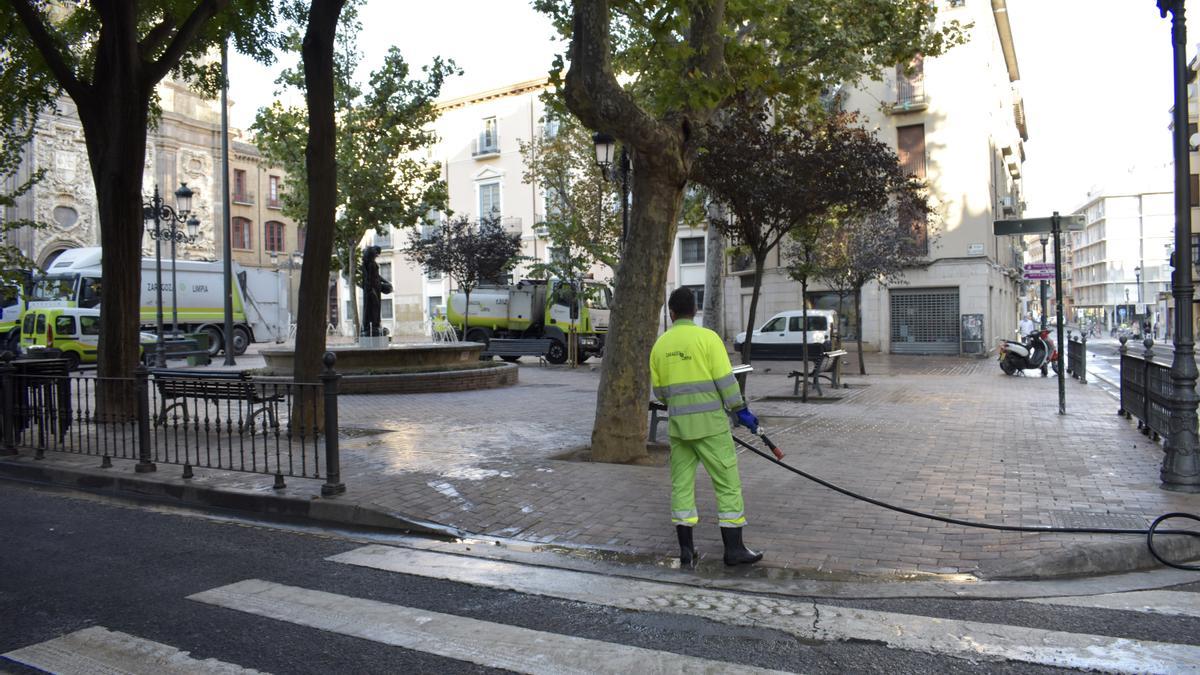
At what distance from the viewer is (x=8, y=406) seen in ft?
28.1

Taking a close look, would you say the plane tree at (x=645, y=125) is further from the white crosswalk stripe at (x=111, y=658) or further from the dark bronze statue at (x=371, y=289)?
the dark bronze statue at (x=371, y=289)

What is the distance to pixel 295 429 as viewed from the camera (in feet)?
29.3

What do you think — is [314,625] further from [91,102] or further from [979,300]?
[979,300]

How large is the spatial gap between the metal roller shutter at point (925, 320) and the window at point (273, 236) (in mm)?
38572

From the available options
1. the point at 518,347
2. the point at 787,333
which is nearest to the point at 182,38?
the point at 518,347

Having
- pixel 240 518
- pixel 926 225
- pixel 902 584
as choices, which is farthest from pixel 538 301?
pixel 902 584

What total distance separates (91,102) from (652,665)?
11206mm

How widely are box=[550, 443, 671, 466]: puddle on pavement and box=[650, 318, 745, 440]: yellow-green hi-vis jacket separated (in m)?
3.17

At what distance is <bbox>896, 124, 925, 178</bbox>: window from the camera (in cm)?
3130

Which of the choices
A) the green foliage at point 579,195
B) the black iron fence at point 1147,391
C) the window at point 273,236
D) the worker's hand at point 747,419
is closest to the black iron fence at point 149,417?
the worker's hand at point 747,419

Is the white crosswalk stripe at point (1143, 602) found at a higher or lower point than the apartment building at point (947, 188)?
lower

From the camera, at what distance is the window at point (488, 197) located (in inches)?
1762

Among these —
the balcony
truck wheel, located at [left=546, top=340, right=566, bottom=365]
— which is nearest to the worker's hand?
truck wheel, located at [left=546, top=340, right=566, bottom=365]

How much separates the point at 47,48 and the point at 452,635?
10.3m
